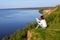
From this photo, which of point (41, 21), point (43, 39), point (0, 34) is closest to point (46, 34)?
point (43, 39)

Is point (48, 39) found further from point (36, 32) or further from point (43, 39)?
point (36, 32)

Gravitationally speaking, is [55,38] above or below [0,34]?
above

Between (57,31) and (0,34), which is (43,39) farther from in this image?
(0,34)

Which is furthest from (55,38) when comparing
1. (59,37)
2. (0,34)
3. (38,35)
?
(0,34)

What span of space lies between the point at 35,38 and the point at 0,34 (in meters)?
18.8

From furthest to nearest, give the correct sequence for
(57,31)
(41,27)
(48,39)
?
(41,27) → (57,31) → (48,39)

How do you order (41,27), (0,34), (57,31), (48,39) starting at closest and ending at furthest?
(48,39) → (57,31) → (41,27) → (0,34)

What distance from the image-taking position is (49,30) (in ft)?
28.2

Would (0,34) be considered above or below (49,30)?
below

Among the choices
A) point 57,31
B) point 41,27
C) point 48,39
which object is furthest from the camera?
point 41,27

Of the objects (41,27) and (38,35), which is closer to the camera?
(38,35)

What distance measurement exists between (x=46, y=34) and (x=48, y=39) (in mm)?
304

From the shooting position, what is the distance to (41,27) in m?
9.15

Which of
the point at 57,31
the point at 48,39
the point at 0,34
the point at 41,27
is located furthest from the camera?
the point at 0,34
